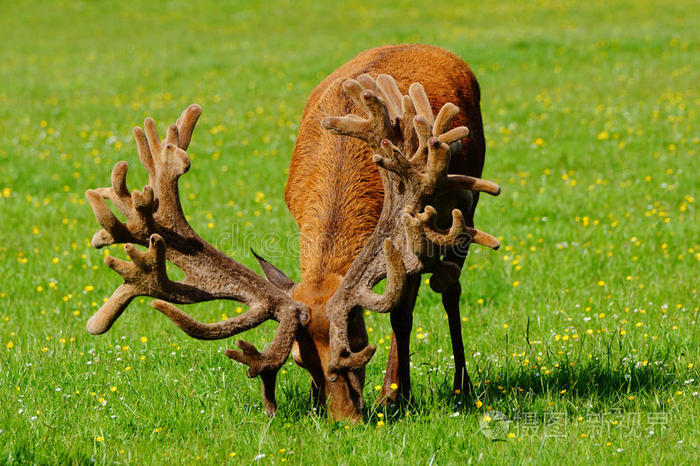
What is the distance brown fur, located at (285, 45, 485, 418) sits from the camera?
446 centimetres

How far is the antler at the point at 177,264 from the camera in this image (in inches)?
170

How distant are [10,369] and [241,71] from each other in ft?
47.7

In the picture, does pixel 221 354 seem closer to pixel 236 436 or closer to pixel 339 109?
pixel 236 436

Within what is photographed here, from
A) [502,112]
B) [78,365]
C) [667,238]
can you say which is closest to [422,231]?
[78,365]

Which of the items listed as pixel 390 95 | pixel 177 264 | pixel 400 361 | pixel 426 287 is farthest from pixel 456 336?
pixel 177 264

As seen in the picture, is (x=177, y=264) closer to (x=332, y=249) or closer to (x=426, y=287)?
(x=332, y=249)

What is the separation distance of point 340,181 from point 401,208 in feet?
2.13

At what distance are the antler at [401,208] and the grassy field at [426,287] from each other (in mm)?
689

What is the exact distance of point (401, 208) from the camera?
4.55 metres

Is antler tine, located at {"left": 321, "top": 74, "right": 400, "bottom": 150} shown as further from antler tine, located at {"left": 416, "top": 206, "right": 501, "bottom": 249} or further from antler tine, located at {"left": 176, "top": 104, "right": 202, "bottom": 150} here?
antler tine, located at {"left": 176, "top": 104, "right": 202, "bottom": 150}

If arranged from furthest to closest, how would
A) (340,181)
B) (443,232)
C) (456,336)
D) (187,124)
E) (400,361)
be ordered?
(456,336)
(400,361)
(340,181)
(187,124)
(443,232)

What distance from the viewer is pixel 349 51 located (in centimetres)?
2064

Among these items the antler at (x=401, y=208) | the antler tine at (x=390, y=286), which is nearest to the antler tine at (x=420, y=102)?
the antler at (x=401, y=208)

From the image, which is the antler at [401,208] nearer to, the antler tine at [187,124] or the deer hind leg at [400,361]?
the deer hind leg at [400,361]
